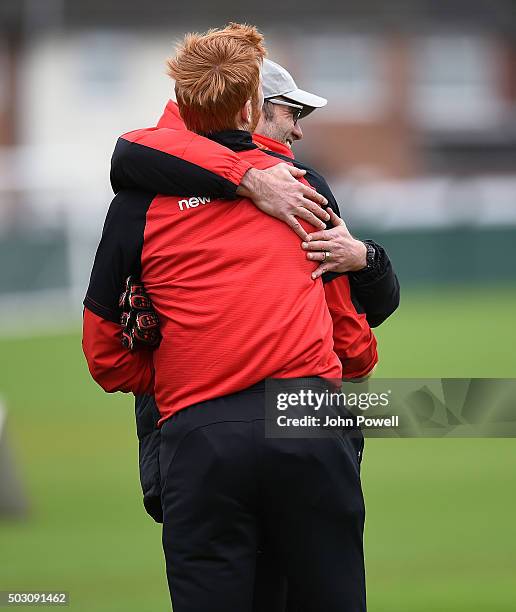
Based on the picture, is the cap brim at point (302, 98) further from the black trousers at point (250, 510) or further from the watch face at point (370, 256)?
the black trousers at point (250, 510)

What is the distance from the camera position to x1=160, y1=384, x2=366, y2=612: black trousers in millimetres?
3250

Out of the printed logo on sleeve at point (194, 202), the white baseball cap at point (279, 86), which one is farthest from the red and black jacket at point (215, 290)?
the white baseball cap at point (279, 86)

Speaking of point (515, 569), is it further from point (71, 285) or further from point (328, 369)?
point (71, 285)

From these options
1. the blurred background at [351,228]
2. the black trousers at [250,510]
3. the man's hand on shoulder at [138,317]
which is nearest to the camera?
the black trousers at [250,510]

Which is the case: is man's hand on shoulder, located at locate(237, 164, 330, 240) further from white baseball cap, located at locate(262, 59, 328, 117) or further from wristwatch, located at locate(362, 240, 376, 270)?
white baseball cap, located at locate(262, 59, 328, 117)

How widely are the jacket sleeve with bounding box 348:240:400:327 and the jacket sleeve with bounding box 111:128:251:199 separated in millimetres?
488

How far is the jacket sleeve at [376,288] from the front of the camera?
3.66 m

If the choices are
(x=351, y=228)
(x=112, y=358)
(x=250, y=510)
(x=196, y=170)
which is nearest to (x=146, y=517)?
(x=112, y=358)

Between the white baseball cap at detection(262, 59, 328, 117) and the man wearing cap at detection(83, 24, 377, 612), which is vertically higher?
the white baseball cap at detection(262, 59, 328, 117)

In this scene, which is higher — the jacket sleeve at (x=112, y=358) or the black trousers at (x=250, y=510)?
the jacket sleeve at (x=112, y=358)

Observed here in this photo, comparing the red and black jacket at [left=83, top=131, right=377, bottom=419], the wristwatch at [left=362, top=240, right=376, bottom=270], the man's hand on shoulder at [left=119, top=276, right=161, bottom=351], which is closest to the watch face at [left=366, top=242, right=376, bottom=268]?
the wristwatch at [left=362, top=240, right=376, bottom=270]

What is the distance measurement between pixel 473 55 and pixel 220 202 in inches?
1695

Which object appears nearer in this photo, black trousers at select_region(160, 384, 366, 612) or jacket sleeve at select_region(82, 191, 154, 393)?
black trousers at select_region(160, 384, 366, 612)

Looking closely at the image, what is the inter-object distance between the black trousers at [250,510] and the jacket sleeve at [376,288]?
52cm
